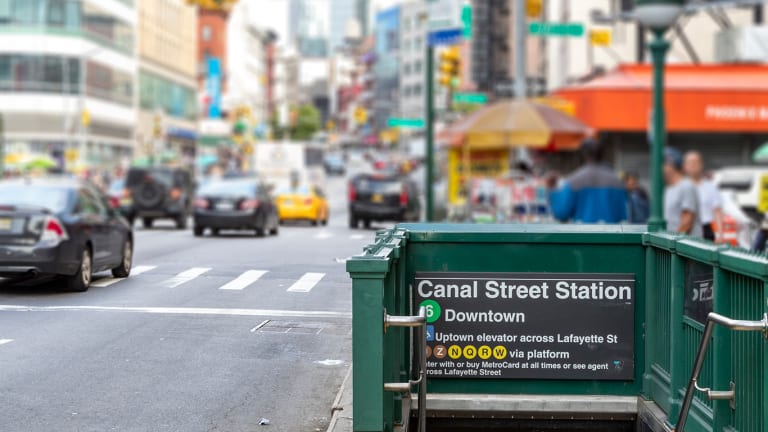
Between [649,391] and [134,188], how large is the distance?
3089cm

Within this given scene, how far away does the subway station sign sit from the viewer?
8.45 m

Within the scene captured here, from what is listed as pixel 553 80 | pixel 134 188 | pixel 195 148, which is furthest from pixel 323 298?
pixel 195 148

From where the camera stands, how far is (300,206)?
40781 mm

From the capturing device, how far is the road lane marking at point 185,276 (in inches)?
429

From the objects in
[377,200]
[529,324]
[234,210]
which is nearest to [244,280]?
[529,324]

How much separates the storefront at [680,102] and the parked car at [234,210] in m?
8.58

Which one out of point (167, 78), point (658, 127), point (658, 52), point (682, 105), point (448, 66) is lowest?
point (658, 127)

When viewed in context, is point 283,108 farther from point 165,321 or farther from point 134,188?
point 165,321

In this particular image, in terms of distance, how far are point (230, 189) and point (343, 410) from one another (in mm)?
22142

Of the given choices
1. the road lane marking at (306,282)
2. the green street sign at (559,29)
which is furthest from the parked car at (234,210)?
the road lane marking at (306,282)

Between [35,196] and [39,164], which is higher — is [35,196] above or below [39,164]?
below

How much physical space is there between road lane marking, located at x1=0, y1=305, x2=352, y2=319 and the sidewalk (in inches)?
20.3

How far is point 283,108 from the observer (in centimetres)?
17688

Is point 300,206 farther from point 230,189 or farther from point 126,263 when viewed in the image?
point 126,263
